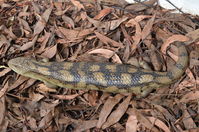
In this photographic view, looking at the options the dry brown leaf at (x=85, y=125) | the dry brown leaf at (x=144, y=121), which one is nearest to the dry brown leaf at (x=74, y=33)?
the dry brown leaf at (x=85, y=125)

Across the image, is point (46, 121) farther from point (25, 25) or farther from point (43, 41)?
point (25, 25)

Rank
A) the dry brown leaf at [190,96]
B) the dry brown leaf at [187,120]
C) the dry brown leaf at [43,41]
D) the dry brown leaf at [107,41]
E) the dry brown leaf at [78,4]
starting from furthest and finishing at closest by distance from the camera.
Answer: the dry brown leaf at [78,4] < the dry brown leaf at [43,41] < the dry brown leaf at [107,41] < the dry brown leaf at [190,96] < the dry brown leaf at [187,120]

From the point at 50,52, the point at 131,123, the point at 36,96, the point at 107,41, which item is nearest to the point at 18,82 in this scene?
the point at 36,96

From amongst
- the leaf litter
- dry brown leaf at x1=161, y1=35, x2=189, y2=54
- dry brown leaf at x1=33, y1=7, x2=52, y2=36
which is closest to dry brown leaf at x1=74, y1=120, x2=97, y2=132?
the leaf litter

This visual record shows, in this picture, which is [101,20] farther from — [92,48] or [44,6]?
[44,6]

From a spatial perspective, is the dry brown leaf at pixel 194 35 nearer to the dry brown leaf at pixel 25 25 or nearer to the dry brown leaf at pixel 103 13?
the dry brown leaf at pixel 103 13

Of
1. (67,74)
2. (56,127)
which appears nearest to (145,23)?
(67,74)
